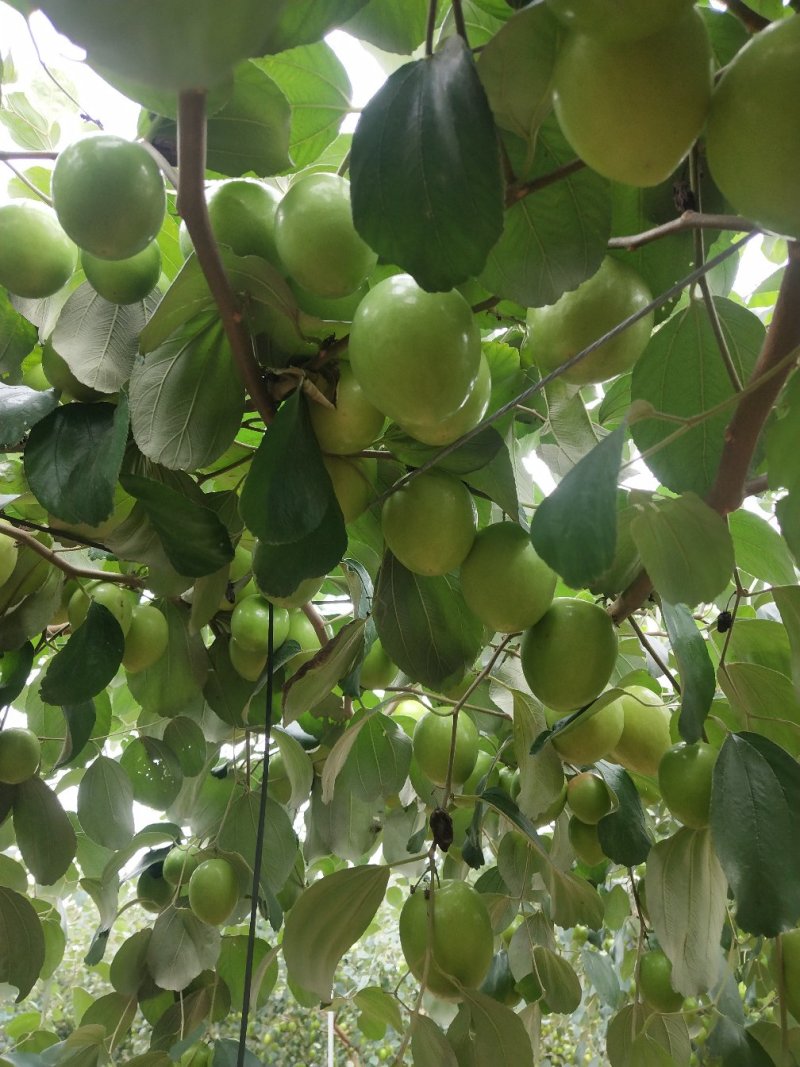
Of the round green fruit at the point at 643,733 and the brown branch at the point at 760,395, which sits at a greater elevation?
the brown branch at the point at 760,395

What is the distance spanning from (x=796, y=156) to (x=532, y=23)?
12cm

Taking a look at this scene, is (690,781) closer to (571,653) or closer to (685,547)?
(571,653)

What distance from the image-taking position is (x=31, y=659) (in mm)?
835

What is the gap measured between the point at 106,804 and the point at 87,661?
370 millimetres

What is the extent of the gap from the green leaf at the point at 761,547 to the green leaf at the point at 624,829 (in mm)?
263

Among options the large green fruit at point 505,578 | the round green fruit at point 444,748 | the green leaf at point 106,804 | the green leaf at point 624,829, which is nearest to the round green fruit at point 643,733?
the green leaf at point 624,829

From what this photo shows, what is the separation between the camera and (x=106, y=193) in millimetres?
403

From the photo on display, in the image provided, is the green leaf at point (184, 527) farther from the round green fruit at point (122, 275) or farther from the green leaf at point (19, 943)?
the green leaf at point (19, 943)

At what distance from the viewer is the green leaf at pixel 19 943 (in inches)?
35.0

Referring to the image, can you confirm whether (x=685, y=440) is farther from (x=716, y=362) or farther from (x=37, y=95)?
(x=37, y=95)

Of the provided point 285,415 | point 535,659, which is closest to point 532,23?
point 285,415

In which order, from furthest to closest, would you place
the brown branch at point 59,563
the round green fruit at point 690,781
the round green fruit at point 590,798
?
the round green fruit at point 590,798, the brown branch at point 59,563, the round green fruit at point 690,781

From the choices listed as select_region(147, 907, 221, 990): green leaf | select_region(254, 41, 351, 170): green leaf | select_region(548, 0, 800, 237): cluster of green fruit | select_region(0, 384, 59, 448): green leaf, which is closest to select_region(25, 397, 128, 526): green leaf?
select_region(0, 384, 59, 448): green leaf

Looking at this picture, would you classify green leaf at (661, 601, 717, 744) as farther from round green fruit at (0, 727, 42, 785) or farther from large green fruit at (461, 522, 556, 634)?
round green fruit at (0, 727, 42, 785)
